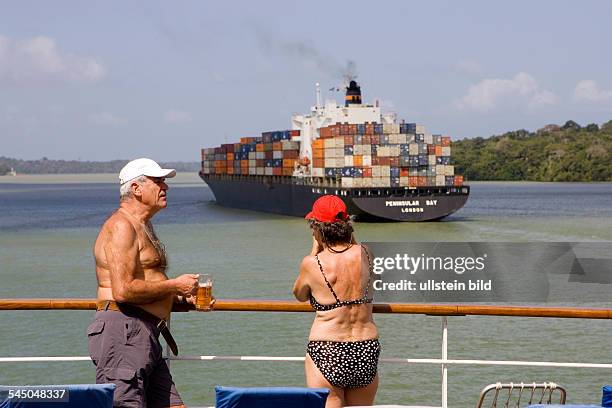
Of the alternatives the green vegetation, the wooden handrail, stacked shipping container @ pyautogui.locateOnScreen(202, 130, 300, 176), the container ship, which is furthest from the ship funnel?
the green vegetation

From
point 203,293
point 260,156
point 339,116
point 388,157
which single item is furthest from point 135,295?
point 260,156

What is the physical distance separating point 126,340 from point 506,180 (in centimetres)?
15859

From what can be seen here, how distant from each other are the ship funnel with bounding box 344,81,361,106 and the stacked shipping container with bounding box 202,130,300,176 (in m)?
5.77

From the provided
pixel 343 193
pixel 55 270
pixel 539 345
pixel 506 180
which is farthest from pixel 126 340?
pixel 506 180

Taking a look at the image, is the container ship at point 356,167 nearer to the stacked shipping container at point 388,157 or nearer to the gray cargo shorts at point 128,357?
the stacked shipping container at point 388,157

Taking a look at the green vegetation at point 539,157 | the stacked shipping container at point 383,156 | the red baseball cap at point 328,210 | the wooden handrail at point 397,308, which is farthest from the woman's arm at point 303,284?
the green vegetation at point 539,157

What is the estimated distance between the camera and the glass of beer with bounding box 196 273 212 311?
3.65 m

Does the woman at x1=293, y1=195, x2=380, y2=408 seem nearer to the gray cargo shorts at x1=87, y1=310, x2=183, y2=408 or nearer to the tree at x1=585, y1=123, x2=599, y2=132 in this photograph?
the gray cargo shorts at x1=87, y1=310, x2=183, y2=408

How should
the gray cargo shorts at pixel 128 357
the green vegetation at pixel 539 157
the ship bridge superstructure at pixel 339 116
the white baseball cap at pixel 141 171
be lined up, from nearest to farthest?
the gray cargo shorts at pixel 128 357 < the white baseball cap at pixel 141 171 < the ship bridge superstructure at pixel 339 116 < the green vegetation at pixel 539 157

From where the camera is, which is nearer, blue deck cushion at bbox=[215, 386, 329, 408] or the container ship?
blue deck cushion at bbox=[215, 386, 329, 408]

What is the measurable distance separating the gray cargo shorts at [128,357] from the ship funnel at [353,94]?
206ft

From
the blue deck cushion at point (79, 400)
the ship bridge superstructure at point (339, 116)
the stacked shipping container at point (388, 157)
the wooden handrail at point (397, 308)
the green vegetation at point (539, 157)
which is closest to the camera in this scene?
the blue deck cushion at point (79, 400)

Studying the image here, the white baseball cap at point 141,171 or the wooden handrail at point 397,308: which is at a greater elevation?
the white baseball cap at point 141,171

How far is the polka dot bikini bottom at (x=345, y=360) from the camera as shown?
138 inches
